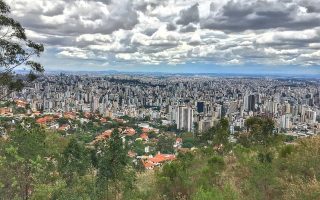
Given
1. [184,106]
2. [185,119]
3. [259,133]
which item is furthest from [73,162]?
[184,106]

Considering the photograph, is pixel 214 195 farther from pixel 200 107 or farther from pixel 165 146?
pixel 200 107

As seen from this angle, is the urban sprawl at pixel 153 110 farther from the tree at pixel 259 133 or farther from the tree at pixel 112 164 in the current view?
the tree at pixel 112 164

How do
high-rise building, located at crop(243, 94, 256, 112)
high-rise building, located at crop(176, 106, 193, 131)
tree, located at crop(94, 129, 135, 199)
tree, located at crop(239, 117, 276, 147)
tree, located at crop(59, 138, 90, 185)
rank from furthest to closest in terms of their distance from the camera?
high-rise building, located at crop(243, 94, 256, 112) → high-rise building, located at crop(176, 106, 193, 131) → tree, located at crop(239, 117, 276, 147) → tree, located at crop(59, 138, 90, 185) → tree, located at crop(94, 129, 135, 199)

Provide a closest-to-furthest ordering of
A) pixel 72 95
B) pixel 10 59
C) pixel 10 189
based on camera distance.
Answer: pixel 10 189 → pixel 10 59 → pixel 72 95

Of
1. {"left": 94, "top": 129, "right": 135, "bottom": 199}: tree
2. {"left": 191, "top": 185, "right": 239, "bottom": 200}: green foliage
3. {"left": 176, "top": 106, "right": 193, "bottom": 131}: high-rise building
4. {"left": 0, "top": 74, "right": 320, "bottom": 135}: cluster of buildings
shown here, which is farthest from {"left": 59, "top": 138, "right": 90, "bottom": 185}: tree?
{"left": 176, "top": 106, "right": 193, "bottom": 131}: high-rise building

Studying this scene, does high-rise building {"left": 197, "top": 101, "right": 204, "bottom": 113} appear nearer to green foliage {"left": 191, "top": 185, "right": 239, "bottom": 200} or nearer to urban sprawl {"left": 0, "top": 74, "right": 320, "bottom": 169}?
urban sprawl {"left": 0, "top": 74, "right": 320, "bottom": 169}

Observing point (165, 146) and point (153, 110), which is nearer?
point (165, 146)

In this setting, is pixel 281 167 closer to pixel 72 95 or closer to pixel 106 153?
pixel 106 153

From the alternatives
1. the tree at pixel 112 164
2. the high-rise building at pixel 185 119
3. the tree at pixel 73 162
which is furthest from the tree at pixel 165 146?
the tree at pixel 112 164

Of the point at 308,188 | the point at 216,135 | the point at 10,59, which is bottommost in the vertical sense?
the point at 216,135

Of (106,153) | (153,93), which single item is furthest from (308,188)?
(153,93)

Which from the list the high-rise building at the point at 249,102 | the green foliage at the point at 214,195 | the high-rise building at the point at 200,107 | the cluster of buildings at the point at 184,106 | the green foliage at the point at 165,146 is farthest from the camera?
the high-rise building at the point at 249,102
